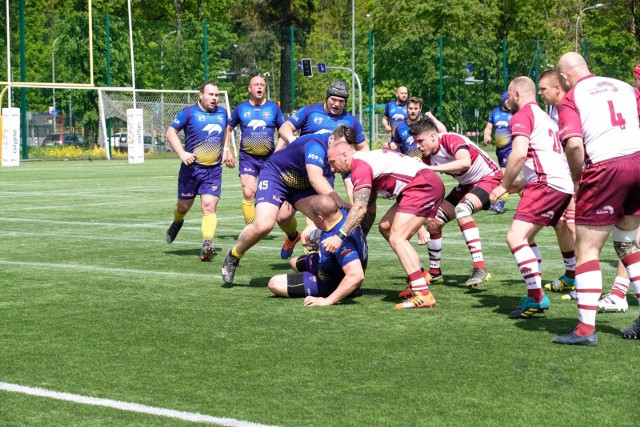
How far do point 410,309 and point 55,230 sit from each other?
874 cm

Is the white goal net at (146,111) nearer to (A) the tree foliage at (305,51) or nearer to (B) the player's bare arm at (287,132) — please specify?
(A) the tree foliage at (305,51)

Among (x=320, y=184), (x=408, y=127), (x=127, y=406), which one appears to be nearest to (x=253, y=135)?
(x=408, y=127)

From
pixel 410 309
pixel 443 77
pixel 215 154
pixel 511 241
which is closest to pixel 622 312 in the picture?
pixel 511 241

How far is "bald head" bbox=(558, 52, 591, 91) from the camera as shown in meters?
7.56

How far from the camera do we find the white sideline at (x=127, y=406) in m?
5.53

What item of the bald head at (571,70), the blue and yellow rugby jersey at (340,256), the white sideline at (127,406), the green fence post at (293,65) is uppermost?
the green fence post at (293,65)

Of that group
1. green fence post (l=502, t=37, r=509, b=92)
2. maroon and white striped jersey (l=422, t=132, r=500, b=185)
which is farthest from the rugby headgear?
green fence post (l=502, t=37, r=509, b=92)

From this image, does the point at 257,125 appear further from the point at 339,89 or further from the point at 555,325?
the point at 555,325

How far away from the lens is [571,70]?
757 centimetres

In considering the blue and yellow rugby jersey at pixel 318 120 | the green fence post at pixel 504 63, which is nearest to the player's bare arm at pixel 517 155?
the blue and yellow rugby jersey at pixel 318 120

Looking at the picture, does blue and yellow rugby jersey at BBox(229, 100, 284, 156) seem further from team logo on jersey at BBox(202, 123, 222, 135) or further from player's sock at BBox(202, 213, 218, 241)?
player's sock at BBox(202, 213, 218, 241)

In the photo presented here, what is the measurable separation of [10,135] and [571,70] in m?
33.1

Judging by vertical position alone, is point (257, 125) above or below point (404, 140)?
above

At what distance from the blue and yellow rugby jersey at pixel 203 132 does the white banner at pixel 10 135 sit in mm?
24953
